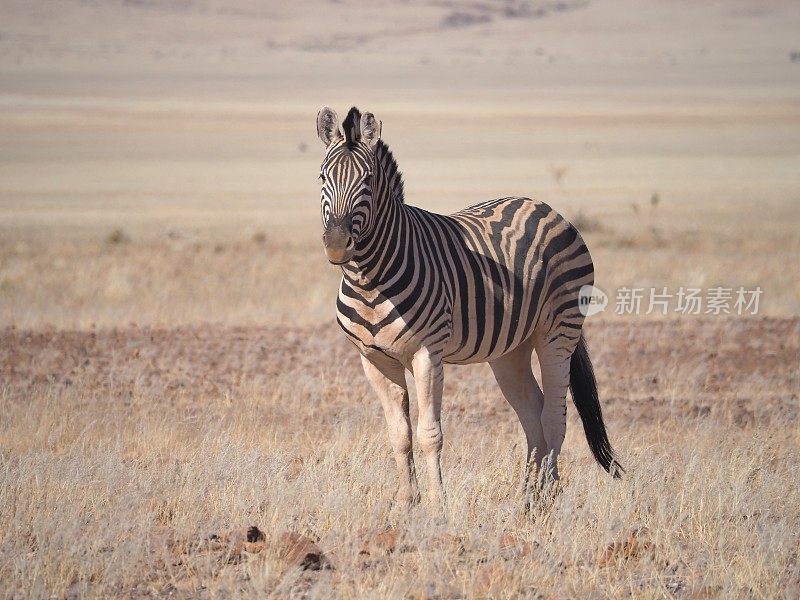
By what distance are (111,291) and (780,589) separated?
12805 millimetres

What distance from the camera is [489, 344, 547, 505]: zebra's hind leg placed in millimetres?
7563

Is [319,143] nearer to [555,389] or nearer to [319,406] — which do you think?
[319,406]

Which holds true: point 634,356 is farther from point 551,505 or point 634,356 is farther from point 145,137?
point 145,137

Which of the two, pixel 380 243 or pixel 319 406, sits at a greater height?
pixel 380 243

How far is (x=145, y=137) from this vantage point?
5584 centimetres

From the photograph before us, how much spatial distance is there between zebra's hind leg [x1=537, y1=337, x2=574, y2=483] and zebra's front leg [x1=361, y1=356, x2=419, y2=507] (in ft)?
3.87

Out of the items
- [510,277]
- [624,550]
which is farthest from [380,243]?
[624,550]

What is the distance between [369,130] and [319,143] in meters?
52.1

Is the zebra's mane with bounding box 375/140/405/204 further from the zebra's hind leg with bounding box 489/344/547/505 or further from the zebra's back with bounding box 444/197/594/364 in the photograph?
the zebra's hind leg with bounding box 489/344/547/505

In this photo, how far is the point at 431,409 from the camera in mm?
6309

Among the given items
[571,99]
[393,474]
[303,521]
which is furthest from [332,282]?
[571,99]

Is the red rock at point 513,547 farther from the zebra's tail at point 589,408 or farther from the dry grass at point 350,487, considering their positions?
the zebra's tail at point 589,408

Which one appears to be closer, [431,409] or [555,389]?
[431,409]

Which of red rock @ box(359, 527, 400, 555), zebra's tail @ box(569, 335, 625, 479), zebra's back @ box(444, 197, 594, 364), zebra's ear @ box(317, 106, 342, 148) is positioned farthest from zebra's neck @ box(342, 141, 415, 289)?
zebra's tail @ box(569, 335, 625, 479)
